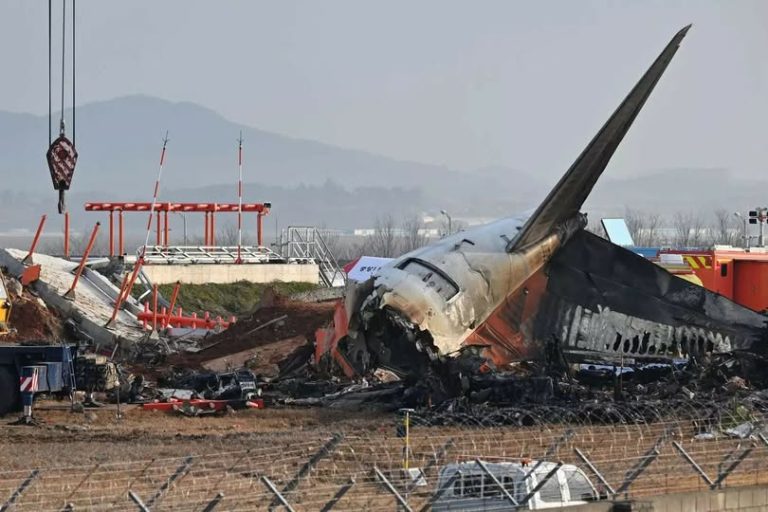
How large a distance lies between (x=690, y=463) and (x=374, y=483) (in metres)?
4.37

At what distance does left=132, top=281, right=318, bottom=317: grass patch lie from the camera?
65875mm

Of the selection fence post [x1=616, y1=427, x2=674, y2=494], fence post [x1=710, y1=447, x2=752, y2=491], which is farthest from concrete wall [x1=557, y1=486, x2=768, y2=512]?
fence post [x1=616, y1=427, x2=674, y2=494]

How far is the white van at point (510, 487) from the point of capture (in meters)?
17.0

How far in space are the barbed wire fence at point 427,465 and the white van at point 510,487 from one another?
0.21ft

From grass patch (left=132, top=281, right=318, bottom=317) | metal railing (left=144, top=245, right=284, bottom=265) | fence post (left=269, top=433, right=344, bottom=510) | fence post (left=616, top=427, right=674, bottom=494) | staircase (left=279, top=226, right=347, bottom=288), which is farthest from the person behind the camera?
staircase (left=279, top=226, right=347, bottom=288)

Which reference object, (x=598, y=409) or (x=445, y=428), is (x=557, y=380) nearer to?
(x=598, y=409)

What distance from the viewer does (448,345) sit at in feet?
109

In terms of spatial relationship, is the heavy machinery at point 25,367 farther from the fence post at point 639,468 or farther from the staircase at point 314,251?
the staircase at point 314,251

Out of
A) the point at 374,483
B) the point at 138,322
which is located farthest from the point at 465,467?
the point at 138,322

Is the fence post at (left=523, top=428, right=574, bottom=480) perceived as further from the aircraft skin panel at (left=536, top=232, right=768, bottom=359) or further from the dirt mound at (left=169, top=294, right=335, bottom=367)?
the dirt mound at (left=169, top=294, right=335, bottom=367)

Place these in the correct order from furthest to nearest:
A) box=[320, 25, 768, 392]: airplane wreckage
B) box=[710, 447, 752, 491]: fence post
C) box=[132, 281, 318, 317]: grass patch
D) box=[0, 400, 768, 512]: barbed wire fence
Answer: box=[132, 281, 318, 317]: grass patch, box=[320, 25, 768, 392]: airplane wreckage, box=[710, 447, 752, 491]: fence post, box=[0, 400, 768, 512]: barbed wire fence

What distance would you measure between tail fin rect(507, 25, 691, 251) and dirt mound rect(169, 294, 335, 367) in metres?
10.1

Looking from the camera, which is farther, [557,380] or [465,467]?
[557,380]

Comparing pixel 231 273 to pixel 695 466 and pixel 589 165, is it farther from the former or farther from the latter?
pixel 695 466
